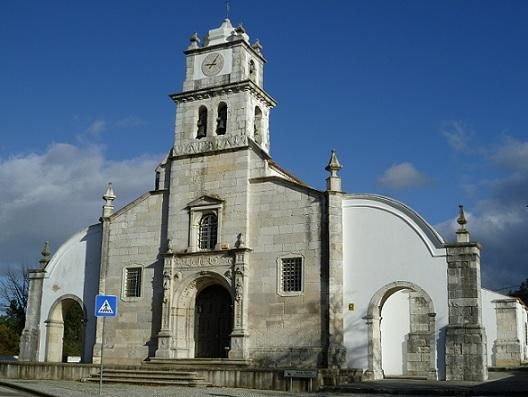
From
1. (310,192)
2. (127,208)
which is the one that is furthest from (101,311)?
(127,208)

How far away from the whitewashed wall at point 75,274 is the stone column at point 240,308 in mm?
7349

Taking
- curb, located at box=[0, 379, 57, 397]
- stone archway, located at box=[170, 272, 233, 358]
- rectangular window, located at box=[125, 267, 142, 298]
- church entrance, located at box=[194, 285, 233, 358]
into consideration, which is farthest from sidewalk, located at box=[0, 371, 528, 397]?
rectangular window, located at box=[125, 267, 142, 298]

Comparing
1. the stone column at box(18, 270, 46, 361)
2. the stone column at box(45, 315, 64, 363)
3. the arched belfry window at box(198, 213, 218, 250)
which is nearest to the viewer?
the arched belfry window at box(198, 213, 218, 250)

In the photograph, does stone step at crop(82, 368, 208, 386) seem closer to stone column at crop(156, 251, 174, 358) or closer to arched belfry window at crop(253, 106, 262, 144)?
stone column at crop(156, 251, 174, 358)

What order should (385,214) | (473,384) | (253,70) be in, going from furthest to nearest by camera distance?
(253,70), (385,214), (473,384)

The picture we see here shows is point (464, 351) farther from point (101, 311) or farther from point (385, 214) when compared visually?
point (101, 311)

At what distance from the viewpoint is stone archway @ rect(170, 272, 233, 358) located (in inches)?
1100

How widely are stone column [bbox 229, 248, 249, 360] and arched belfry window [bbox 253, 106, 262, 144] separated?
210 inches

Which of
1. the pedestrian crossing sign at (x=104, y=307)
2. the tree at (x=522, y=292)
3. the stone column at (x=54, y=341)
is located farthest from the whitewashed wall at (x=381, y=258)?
the tree at (x=522, y=292)

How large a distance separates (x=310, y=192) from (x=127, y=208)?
28.2ft

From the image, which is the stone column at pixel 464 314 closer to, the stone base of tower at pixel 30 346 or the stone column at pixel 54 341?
the stone column at pixel 54 341

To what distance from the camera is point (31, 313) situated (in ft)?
107

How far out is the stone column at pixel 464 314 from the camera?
75.9 ft

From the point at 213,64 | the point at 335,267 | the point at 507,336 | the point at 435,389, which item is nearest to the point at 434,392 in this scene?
the point at 435,389
